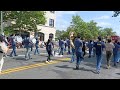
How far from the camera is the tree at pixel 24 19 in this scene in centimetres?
4044

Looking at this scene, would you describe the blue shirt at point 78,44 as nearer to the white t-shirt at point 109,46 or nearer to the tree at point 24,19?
the white t-shirt at point 109,46

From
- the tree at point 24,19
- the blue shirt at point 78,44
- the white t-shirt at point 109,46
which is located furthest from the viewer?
the tree at point 24,19

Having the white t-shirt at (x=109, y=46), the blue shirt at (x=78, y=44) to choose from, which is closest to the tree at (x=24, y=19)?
the white t-shirt at (x=109, y=46)

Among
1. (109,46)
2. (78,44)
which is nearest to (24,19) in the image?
(109,46)

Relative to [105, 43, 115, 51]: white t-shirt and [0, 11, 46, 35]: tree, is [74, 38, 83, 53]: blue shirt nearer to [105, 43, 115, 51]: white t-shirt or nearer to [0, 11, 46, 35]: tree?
[105, 43, 115, 51]: white t-shirt

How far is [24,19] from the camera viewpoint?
4106 cm

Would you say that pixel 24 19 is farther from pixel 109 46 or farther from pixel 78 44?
pixel 78 44

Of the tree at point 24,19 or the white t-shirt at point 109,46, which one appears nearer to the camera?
the white t-shirt at point 109,46

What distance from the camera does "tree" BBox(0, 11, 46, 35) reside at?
40.4m

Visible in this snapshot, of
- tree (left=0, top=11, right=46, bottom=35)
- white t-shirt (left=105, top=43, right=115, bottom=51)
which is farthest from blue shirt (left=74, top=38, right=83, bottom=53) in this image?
tree (left=0, top=11, right=46, bottom=35)

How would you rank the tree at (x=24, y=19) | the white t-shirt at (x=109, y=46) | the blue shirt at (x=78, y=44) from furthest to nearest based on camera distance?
the tree at (x=24, y=19) → the white t-shirt at (x=109, y=46) → the blue shirt at (x=78, y=44)
